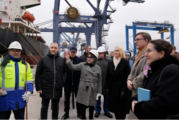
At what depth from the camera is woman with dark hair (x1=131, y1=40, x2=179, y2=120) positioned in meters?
0.95

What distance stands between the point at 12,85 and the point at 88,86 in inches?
52.5

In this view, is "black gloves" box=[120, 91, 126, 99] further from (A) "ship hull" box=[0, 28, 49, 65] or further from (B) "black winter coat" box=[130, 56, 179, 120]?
(A) "ship hull" box=[0, 28, 49, 65]

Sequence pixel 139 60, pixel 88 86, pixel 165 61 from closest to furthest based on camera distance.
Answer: pixel 165 61 < pixel 139 60 < pixel 88 86

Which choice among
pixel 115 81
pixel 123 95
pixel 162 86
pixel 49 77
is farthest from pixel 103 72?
pixel 162 86

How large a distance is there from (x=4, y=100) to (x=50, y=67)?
3.09 ft

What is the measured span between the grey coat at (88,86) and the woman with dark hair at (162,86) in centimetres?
146

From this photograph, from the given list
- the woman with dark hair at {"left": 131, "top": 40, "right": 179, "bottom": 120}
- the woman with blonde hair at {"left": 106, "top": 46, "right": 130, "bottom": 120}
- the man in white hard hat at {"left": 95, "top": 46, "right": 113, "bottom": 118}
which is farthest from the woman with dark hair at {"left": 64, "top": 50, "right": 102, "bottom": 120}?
the woman with dark hair at {"left": 131, "top": 40, "right": 179, "bottom": 120}

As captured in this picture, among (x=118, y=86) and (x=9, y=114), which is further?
(x=118, y=86)

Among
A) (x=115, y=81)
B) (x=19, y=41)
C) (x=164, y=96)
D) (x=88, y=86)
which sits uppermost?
(x=19, y=41)

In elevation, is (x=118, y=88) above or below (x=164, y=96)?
below

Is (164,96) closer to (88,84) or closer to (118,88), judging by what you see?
(118,88)

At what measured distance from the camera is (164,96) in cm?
96

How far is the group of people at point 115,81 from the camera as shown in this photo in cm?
101

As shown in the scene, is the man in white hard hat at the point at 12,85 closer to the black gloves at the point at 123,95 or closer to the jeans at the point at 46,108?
the jeans at the point at 46,108
